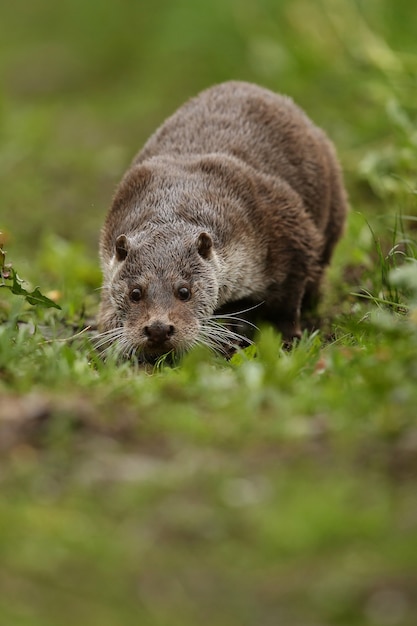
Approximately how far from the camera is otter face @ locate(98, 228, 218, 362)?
5180mm

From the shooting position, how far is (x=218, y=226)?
582 cm

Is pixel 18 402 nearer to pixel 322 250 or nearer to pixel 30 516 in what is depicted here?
pixel 30 516

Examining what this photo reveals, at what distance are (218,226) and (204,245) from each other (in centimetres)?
28

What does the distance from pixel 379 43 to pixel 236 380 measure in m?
6.05

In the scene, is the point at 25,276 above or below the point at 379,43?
below

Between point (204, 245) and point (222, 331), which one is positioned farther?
point (222, 331)

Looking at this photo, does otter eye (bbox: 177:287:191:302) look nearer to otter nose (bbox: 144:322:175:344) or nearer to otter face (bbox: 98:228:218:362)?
otter face (bbox: 98:228:218:362)

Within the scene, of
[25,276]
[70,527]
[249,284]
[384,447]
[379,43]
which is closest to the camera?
[70,527]

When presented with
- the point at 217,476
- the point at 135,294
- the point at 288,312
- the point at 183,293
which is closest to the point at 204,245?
the point at 183,293

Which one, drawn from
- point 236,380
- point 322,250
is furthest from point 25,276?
point 236,380

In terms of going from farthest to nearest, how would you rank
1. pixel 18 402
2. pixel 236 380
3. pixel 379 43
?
pixel 379 43 → pixel 236 380 → pixel 18 402

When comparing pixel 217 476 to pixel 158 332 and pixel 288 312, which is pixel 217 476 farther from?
pixel 288 312

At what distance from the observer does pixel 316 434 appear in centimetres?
360

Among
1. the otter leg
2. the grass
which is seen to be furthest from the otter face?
the otter leg
